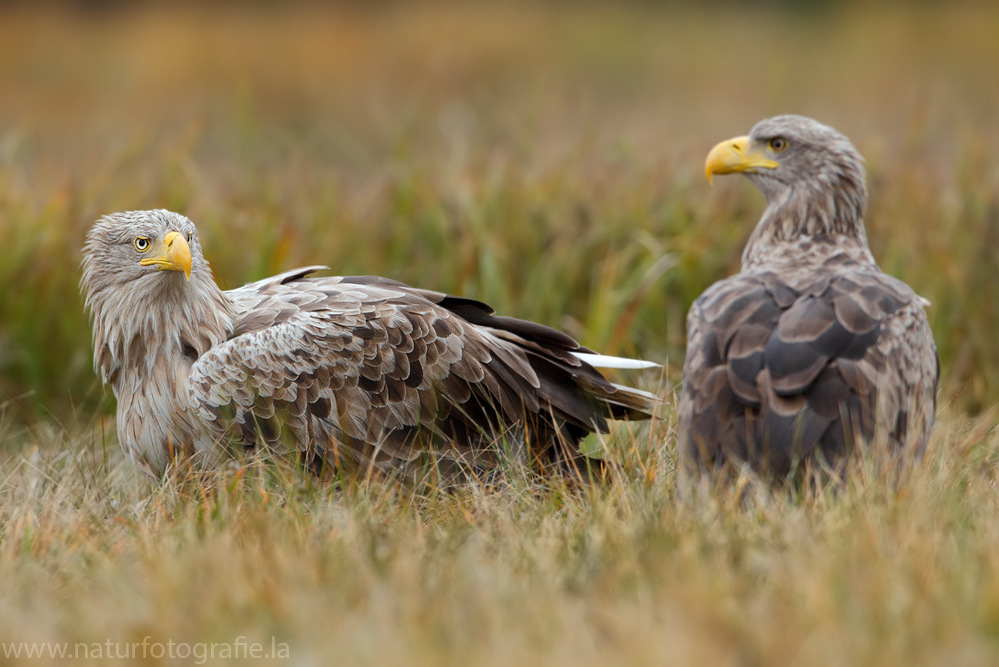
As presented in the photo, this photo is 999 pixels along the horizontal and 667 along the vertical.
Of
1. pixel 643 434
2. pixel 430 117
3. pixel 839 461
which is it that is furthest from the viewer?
pixel 430 117

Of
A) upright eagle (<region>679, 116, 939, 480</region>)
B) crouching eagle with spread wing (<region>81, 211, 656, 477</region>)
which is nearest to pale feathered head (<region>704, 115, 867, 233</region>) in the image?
upright eagle (<region>679, 116, 939, 480</region>)

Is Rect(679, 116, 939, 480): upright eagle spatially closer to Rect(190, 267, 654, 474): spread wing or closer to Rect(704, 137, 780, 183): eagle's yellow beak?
Rect(704, 137, 780, 183): eagle's yellow beak

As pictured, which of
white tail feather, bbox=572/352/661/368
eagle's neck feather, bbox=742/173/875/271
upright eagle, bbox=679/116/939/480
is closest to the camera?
upright eagle, bbox=679/116/939/480

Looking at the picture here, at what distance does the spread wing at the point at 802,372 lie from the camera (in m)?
3.76

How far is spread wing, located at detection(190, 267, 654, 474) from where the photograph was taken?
4441 mm

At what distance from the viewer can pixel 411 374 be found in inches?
182

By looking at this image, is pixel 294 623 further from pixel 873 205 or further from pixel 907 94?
pixel 907 94

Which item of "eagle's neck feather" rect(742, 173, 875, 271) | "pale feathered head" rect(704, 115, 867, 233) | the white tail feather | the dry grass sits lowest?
the dry grass

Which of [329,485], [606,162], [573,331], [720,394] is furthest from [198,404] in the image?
[606,162]

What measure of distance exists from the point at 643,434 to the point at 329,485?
1.43m

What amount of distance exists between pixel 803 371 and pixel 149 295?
258 centimetres

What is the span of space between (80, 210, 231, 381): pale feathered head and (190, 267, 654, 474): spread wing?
20 centimetres

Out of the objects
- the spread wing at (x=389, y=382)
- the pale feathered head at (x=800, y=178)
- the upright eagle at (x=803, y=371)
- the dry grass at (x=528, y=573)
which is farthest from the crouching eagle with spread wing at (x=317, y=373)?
the pale feathered head at (x=800, y=178)

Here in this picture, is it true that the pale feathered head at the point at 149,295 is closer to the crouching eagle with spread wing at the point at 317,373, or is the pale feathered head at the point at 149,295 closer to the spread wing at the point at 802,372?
the crouching eagle with spread wing at the point at 317,373
